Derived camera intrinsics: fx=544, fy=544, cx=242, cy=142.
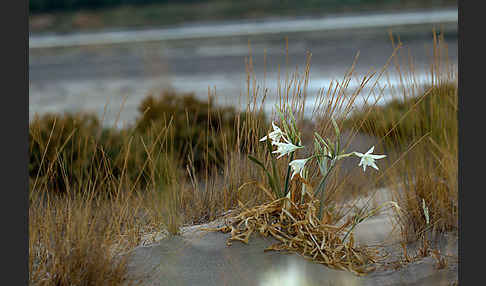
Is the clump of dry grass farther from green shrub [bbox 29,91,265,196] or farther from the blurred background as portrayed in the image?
the blurred background

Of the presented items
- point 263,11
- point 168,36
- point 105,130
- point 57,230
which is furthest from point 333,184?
point 263,11

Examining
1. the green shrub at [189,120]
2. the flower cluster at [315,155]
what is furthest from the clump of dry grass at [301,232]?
the green shrub at [189,120]

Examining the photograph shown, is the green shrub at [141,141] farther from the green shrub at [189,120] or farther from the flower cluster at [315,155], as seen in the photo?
the flower cluster at [315,155]

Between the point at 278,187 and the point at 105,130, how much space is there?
6.90 ft

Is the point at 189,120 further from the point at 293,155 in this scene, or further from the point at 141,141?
the point at 293,155

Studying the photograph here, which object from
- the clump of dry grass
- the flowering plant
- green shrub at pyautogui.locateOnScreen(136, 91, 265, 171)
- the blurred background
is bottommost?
the clump of dry grass

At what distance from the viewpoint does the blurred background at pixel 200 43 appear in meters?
6.73

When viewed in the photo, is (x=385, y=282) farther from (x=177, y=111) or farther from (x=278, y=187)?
(x=177, y=111)

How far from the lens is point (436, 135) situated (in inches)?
98.6

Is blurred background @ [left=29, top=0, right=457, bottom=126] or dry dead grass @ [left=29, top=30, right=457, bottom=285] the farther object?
blurred background @ [left=29, top=0, right=457, bottom=126]

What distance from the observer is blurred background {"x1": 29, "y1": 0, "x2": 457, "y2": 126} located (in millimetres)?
6734

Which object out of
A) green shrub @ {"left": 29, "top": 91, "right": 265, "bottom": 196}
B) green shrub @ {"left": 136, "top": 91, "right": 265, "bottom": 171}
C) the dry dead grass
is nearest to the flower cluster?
the dry dead grass

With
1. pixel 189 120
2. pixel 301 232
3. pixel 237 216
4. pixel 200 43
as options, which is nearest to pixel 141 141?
pixel 189 120

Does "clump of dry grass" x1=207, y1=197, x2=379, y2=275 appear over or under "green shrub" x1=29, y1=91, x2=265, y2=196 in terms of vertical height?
under
